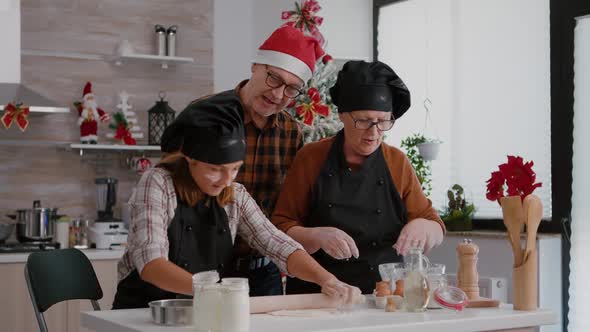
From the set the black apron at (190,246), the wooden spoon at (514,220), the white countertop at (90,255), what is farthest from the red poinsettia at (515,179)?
Answer: the white countertop at (90,255)

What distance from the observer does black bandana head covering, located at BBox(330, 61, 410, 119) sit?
2.76 meters

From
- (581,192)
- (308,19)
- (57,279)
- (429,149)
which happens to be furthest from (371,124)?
(429,149)

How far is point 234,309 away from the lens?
2.01 metres

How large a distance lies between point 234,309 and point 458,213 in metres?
3.20

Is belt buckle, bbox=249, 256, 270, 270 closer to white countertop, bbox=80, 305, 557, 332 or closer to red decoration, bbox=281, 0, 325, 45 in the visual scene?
white countertop, bbox=80, 305, 557, 332

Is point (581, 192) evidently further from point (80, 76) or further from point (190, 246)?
point (80, 76)

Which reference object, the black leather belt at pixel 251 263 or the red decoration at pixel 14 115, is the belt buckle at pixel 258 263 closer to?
the black leather belt at pixel 251 263

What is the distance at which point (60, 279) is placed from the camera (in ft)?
9.93

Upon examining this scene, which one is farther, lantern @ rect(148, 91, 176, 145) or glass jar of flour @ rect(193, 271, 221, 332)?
lantern @ rect(148, 91, 176, 145)

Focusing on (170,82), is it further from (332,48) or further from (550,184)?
(550,184)

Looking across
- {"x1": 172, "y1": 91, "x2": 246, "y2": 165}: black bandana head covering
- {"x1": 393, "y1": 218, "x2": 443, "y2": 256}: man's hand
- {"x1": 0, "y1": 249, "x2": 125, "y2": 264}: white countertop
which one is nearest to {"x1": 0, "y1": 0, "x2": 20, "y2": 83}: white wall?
{"x1": 172, "y1": 91, "x2": 246, "y2": 165}: black bandana head covering

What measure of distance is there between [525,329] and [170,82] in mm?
3880

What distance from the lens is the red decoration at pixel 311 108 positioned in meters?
4.46

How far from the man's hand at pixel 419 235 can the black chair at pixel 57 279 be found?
1.08m
